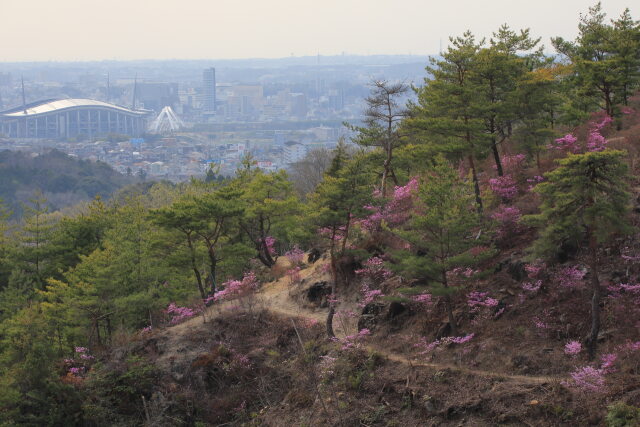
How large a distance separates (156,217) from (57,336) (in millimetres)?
5792

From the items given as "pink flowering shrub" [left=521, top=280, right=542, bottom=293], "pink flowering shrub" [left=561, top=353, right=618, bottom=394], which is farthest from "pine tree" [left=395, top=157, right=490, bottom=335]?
"pink flowering shrub" [left=561, top=353, right=618, bottom=394]

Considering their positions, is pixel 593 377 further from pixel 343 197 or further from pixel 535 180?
pixel 535 180

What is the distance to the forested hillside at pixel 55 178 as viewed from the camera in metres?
125

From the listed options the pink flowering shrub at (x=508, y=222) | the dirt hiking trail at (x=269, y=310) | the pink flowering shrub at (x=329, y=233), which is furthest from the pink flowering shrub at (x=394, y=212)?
the pink flowering shrub at (x=508, y=222)

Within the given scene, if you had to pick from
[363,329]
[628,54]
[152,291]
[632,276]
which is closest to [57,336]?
[152,291]

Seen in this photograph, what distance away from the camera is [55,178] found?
5074 inches

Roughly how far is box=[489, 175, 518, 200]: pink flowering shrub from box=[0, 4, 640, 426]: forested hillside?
0.24 ft

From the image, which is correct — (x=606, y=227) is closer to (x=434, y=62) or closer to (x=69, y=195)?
(x=434, y=62)

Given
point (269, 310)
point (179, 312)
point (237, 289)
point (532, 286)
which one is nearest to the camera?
point (532, 286)

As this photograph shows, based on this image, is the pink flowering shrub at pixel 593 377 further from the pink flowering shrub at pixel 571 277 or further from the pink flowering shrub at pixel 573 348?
the pink flowering shrub at pixel 571 277

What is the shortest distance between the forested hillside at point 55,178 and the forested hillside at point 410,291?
99570mm

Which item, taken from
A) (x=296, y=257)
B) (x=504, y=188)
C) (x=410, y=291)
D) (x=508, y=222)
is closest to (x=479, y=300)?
(x=410, y=291)

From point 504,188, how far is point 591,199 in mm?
7849

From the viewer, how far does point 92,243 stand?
113ft
